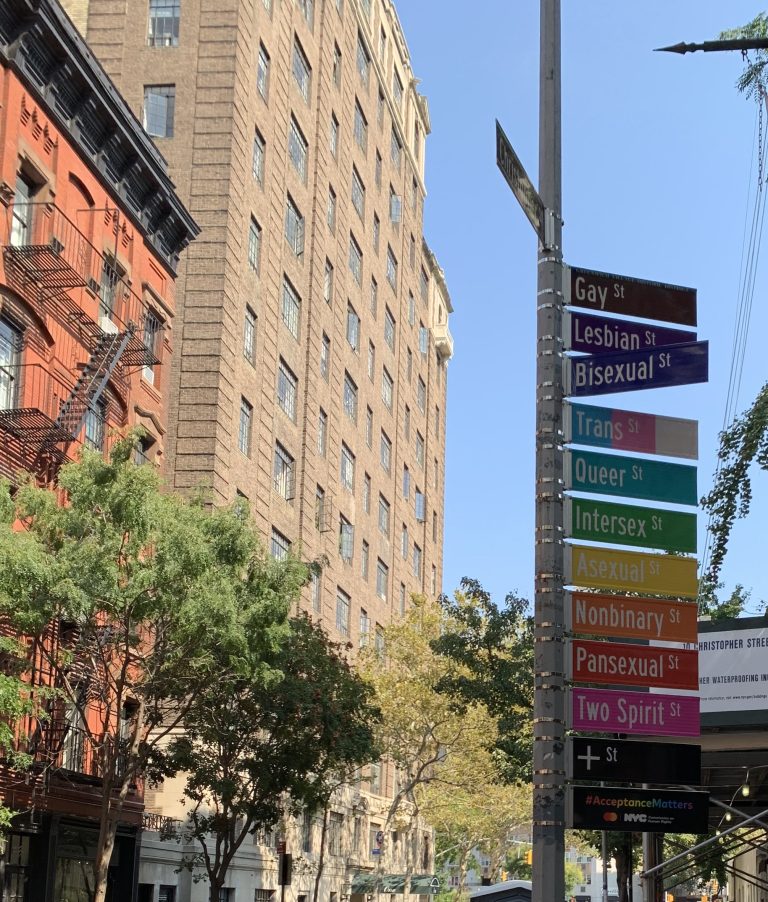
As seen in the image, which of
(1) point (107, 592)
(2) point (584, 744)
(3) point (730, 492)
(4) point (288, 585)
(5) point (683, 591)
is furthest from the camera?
(4) point (288, 585)

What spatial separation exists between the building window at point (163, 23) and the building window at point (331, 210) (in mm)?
13913

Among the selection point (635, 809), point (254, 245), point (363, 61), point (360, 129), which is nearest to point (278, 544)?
point (254, 245)

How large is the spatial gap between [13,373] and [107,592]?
734cm

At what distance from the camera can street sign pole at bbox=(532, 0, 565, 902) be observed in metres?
9.91

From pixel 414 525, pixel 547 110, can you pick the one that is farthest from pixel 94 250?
pixel 414 525

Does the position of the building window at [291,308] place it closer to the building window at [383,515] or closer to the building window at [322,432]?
the building window at [322,432]

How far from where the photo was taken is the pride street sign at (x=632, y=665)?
10484 millimetres

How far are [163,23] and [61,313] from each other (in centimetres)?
2102

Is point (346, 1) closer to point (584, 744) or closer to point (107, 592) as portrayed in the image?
point (107, 592)

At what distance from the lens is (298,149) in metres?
56.3

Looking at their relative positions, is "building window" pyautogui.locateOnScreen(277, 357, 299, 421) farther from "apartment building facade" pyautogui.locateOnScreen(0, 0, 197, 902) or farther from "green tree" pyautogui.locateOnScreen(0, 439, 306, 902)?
"green tree" pyautogui.locateOnScreen(0, 439, 306, 902)

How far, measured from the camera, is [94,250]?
3378 centimetres

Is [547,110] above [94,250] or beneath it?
beneath

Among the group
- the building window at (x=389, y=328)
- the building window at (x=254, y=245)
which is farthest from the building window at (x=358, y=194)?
the building window at (x=254, y=245)
